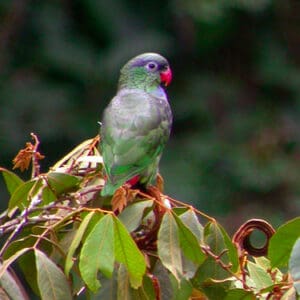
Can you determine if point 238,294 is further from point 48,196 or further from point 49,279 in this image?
point 48,196

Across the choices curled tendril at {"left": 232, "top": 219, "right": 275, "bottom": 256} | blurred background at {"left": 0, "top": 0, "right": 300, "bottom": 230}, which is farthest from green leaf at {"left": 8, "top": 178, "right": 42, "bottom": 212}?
blurred background at {"left": 0, "top": 0, "right": 300, "bottom": 230}

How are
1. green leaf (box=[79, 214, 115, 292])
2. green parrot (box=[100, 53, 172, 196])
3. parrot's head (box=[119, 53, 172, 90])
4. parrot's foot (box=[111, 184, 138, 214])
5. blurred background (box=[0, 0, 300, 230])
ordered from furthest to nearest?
1. blurred background (box=[0, 0, 300, 230])
2. parrot's head (box=[119, 53, 172, 90])
3. green parrot (box=[100, 53, 172, 196])
4. parrot's foot (box=[111, 184, 138, 214])
5. green leaf (box=[79, 214, 115, 292])

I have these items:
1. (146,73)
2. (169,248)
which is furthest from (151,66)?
(169,248)

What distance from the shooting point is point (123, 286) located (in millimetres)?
2031

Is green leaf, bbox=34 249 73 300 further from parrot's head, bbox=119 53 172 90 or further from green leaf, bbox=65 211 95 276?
parrot's head, bbox=119 53 172 90

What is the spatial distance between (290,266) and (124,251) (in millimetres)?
248

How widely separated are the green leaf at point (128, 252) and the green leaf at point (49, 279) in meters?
0.11

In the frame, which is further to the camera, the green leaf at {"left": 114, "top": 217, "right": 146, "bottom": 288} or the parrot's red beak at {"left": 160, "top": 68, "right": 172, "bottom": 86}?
the parrot's red beak at {"left": 160, "top": 68, "right": 172, "bottom": 86}

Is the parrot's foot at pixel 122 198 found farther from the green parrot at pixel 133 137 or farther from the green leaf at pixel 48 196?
the green leaf at pixel 48 196

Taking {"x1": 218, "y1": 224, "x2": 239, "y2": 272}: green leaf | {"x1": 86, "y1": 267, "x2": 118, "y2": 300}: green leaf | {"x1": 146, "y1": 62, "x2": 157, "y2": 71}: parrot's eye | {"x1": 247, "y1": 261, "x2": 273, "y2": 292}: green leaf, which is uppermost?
{"x1": 146, "y1": 62, "x2": 157, "y2": 71}: parrot's eye

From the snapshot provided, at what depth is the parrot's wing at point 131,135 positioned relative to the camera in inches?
90.9

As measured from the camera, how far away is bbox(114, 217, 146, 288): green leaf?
193 centimetres

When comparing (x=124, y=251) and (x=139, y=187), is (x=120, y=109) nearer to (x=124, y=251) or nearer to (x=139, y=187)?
(x=139, y=187)

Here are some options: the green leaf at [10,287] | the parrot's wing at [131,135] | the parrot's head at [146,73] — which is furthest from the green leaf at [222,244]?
the parrot's head at [146,73]
